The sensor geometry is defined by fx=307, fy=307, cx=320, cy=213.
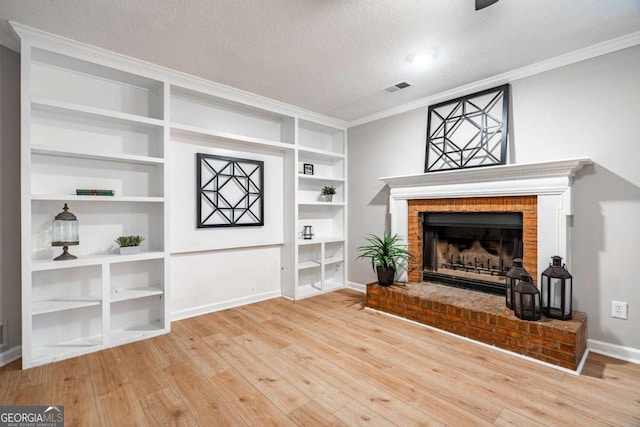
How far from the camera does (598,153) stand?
99.7 inches

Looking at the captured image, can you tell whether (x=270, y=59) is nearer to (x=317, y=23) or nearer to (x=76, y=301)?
(x=317, y=23)

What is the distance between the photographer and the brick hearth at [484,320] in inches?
89.7

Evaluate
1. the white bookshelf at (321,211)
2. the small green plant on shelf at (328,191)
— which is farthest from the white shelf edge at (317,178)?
the small green plant on shelf at (328,191)

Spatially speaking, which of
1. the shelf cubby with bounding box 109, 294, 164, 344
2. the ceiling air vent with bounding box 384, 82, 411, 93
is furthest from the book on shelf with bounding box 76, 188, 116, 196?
the ceiling air vent with bounding box 384, 82, 411, 93

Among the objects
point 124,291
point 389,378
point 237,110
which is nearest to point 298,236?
point 237,110

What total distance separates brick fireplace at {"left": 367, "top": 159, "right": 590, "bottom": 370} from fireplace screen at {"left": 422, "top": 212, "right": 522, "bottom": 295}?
141 mm

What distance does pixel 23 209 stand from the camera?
2238mm

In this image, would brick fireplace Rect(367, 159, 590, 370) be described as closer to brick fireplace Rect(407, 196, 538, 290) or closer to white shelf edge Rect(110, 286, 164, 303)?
brick fireplace Rect(407, 196, 538, 290)

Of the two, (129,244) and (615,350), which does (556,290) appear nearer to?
(615,350)

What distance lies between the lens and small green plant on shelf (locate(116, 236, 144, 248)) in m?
2.77

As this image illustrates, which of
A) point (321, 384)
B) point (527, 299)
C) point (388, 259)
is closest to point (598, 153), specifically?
point (527, 299)

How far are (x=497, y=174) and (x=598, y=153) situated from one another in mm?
733

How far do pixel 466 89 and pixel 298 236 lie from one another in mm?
2675

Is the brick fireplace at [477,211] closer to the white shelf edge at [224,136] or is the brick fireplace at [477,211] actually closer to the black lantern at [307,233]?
the black lantern at [307,233]
